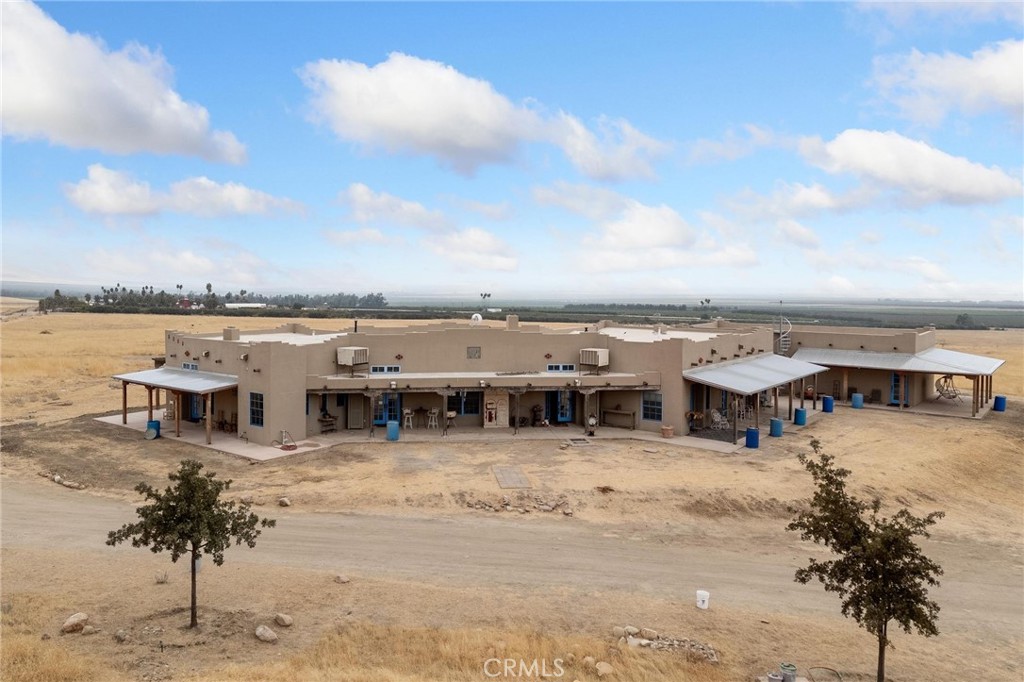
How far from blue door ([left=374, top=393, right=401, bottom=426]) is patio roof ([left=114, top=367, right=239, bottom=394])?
21.6 feet

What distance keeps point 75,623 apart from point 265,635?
376 centimetres

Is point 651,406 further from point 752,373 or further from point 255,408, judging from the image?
point 255,408

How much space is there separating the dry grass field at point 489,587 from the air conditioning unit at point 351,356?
4.14 meters

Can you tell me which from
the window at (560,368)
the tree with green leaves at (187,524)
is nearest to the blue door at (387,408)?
the window at (560,368)

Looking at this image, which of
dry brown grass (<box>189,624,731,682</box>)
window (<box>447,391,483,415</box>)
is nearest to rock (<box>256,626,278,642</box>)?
dry brown grass (<box>189,624,731,682</box>)

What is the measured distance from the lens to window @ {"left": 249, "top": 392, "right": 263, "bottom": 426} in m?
28.6

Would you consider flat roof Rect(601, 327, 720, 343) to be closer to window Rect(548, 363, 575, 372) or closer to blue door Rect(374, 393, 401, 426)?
window Rect(548, 363, 575, 372)

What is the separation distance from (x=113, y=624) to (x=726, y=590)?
13.3 meters

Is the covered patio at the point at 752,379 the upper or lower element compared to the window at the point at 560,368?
lower

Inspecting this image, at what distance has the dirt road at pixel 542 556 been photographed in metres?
15.0

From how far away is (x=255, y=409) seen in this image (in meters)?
28.8
